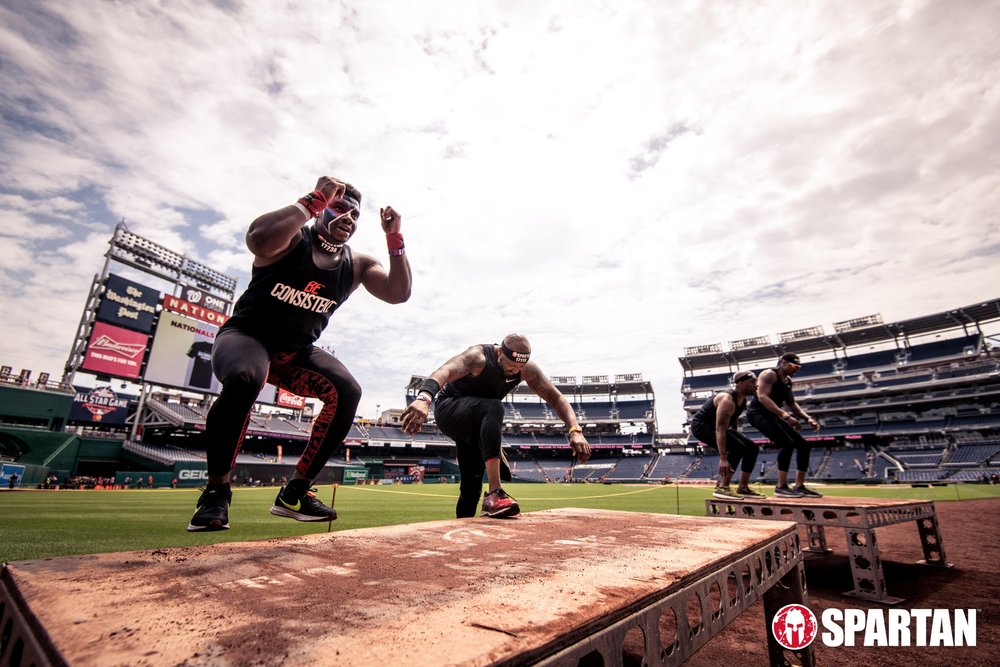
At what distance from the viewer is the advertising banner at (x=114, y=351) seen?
25391 mm

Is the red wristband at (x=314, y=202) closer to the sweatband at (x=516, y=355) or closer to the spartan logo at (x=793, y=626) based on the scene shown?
the sweatband at (x=516, y=355)

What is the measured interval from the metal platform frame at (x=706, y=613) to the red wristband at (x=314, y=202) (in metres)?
2.25

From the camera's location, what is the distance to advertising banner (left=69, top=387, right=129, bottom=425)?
102 feet

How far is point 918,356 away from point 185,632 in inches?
2300

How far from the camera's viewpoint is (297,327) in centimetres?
254

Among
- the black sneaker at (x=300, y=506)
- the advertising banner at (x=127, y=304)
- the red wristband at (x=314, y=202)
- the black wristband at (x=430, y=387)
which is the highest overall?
the advertising banner at (x=127, y=304)

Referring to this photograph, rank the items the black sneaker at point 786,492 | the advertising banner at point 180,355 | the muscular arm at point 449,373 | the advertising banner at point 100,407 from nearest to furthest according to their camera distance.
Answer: the muscular arm at point 449,373 < the black sneaker at point 786,492 < the advertising banner at point 180,355 < the advertising banner at point 100,407

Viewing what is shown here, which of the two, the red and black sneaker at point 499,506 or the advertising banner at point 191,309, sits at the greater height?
the advertising banner at point 191,309

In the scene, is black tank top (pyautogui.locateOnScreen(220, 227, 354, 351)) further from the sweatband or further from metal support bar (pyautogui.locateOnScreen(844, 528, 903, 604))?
metal support bar (pyautogui.locateOnScreen(844, 528, 903, 604))

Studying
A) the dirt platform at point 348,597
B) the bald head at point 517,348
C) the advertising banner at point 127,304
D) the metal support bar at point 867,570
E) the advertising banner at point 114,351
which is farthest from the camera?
the advertising banner at point 127,304

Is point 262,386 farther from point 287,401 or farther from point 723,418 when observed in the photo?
point 287,401

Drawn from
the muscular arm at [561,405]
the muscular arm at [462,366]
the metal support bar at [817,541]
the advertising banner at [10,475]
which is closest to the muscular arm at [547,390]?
Result: the muscular arm at [561,405]

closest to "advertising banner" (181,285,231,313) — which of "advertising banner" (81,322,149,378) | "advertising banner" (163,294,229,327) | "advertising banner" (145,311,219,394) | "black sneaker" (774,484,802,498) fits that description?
"advertising banner" (163,294,229,327)

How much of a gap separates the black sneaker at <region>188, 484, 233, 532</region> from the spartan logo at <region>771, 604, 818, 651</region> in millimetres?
2957
